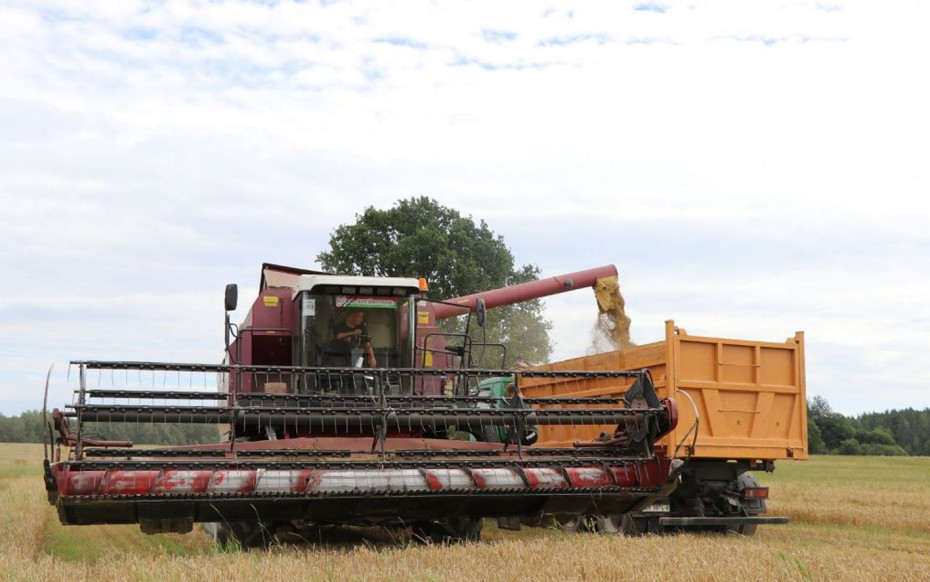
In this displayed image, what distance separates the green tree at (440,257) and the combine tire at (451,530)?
23279mm

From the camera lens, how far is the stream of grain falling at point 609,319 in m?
15.8

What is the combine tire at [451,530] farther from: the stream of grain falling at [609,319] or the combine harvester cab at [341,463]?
the stream of grain falling at [609,319]

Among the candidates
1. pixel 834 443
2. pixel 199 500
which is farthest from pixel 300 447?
pixel 834 443

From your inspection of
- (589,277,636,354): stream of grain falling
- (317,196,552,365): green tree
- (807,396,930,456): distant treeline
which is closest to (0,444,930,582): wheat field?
(589,277,636,354): stream of grain falling

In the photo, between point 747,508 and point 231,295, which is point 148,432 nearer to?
point 231,295

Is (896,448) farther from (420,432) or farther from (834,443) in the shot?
(420,432)

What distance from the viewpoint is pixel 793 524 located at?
13.2 m

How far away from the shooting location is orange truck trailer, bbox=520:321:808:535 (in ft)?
33.6

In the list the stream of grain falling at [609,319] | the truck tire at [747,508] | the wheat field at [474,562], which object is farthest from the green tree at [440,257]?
the wheat field at [474,562]

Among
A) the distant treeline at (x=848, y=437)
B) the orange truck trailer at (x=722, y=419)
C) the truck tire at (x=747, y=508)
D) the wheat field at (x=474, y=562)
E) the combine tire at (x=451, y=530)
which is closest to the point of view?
the wheat field at (x=474, y=562)

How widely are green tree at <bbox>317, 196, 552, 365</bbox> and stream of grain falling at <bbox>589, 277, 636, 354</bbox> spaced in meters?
15.4

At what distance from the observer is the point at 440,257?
33219mm

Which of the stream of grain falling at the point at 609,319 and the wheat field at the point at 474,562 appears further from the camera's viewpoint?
the stream of grain falling at the point at 609,319

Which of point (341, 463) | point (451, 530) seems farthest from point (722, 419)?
point (341, 463)
